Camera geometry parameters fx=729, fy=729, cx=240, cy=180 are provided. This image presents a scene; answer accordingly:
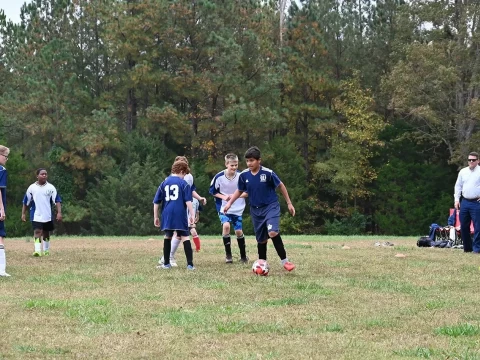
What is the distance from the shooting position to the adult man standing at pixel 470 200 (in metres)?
16.5

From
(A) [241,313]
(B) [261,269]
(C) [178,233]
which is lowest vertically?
(A) [241,313]

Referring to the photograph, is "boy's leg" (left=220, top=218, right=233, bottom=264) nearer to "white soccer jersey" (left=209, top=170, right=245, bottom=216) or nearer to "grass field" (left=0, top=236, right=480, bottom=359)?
"white soccer jersey" (left=209, top=170, right=245, bottom=216)

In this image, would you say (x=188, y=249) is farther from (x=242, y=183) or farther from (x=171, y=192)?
(x=242, y=183)

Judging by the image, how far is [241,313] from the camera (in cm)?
739

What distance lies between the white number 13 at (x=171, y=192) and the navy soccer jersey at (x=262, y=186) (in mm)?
1448

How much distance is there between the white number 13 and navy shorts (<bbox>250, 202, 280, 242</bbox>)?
4.93 ft

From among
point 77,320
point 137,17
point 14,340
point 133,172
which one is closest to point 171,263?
point 77,320

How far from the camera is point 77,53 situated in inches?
1980

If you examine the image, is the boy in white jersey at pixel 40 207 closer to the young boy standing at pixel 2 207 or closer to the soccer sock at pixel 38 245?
the soccer sock at pixel 38 245

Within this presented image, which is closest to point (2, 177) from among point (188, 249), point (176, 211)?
point (176, 211)

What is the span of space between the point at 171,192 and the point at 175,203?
20 cm

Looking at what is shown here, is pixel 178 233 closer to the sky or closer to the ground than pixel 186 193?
closer to the ground

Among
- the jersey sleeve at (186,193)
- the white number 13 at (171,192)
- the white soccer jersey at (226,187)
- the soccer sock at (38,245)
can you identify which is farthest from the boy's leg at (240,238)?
the soccer sock at (38,245)

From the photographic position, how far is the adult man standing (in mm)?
16484
